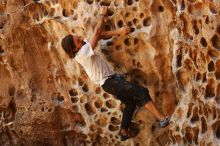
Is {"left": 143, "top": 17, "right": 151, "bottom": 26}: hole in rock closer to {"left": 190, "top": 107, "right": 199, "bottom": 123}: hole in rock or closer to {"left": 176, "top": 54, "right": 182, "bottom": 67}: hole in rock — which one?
{"left": 176, "top": 54, "right": 182, "bottom": 67}: hole in rock

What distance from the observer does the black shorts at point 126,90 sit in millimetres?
6082

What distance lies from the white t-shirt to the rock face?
590mm

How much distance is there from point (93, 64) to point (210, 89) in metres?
1.31

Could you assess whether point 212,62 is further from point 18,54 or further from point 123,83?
point 18,54

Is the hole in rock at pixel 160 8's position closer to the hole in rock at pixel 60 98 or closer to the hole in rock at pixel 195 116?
the hole in rock at pixel 195 116

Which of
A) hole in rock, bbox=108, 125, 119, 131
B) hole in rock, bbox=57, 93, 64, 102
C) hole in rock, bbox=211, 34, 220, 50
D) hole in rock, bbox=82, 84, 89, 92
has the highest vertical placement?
hole in rock, bbox=211, 34, 220, 50

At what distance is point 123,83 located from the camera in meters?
6.14

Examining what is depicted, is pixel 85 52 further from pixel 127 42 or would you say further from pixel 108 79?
pixel 127 42

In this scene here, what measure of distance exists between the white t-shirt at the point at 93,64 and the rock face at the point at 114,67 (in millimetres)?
590

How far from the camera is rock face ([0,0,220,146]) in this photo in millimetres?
5992

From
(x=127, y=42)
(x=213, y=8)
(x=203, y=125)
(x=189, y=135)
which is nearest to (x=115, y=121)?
(x=127, y=42)

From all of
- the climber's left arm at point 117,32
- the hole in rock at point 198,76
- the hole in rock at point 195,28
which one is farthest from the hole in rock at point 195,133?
the climber's left arm at point 117,32

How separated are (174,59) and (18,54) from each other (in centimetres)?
222

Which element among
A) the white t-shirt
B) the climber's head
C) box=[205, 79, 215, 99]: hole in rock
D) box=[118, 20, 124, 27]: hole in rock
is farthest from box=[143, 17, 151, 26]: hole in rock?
box=[205, 79, 215, 99]: hole in rock
